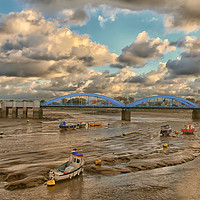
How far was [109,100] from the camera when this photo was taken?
103062 mm

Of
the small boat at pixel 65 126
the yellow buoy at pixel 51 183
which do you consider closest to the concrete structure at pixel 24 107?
the small boat at pixel 65 126

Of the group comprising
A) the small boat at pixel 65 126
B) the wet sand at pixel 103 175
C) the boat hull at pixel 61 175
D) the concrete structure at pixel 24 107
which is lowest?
the wet sand at pixel 103 175

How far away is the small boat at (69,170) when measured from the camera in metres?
18.1

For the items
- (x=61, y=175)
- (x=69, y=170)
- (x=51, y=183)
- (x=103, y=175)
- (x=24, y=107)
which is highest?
(x=24, y=107)

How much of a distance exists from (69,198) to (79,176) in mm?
4343

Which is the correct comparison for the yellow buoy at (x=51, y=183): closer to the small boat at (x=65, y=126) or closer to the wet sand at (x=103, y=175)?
the wet sand at (x=103, y=175)

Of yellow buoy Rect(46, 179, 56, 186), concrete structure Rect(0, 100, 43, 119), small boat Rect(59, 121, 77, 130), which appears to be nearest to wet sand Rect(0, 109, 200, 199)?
yellow buoy Rect(46, 179, 56, 186)

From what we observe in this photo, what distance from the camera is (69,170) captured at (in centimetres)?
1911

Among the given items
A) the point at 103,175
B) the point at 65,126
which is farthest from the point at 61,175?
the point at 65,126

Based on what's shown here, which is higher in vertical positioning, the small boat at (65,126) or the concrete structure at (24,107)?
the concrete structure at (24,107)

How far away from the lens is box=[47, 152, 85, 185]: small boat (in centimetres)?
1811

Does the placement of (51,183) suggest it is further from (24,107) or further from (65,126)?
(24,107)

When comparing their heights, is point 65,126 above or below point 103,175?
above

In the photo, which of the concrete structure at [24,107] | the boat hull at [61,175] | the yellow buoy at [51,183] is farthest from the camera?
the concrete structure at [24,107]
